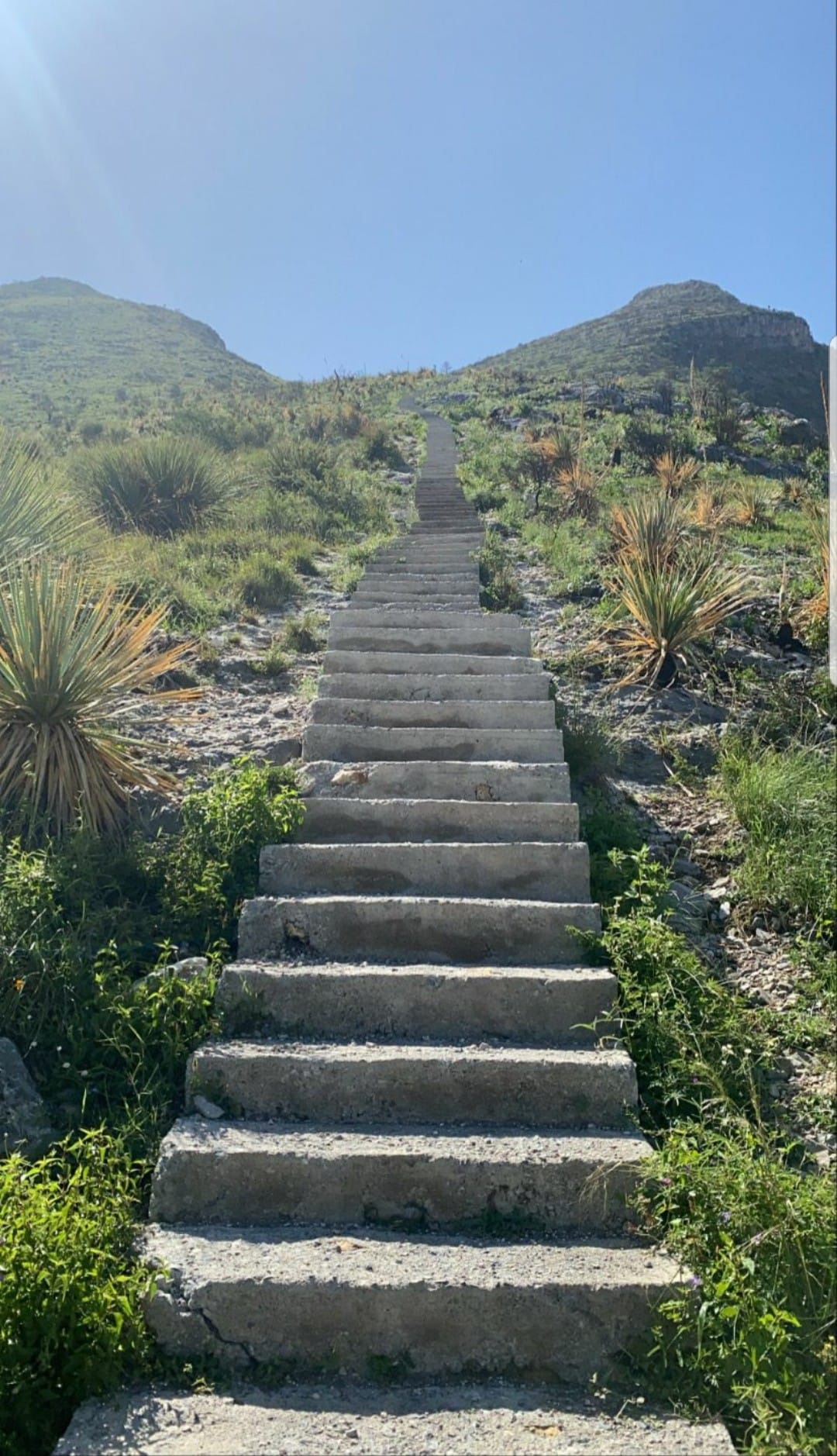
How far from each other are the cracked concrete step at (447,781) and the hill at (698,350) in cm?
2867

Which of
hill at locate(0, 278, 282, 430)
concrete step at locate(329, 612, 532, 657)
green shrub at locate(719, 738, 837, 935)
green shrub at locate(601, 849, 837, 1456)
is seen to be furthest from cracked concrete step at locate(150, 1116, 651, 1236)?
hill at locate(0, 278, 282, 430)

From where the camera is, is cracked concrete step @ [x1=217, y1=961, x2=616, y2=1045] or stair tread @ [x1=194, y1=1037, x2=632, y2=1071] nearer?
stair tread @ [x1=194, y1=1037, x2=632, y2=1071]

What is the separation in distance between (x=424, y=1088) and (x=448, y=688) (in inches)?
116

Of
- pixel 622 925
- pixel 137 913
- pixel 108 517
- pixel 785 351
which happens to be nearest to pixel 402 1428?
pixel 622 925

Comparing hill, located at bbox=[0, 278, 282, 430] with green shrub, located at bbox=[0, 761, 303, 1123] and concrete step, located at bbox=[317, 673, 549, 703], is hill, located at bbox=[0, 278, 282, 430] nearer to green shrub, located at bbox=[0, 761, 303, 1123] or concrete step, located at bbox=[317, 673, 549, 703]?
concrete step, located at bbox=[317, 673, 549, 703]

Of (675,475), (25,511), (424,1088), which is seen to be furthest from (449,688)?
(675,475)

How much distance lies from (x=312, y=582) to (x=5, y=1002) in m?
7.05

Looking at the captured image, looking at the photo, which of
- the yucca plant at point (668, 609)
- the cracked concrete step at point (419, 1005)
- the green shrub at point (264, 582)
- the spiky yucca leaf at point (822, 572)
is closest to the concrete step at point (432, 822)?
the cracked concrete step at point (419, 1005)

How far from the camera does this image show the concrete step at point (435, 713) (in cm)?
574

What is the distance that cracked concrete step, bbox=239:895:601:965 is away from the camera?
4.14 m

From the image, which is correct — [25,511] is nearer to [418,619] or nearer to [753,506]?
[418,619]

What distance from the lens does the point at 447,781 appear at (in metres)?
5.10

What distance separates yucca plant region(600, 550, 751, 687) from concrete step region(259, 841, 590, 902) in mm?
2554

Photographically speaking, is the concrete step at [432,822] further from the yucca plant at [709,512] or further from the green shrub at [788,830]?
the yucca plant at [709,512]
